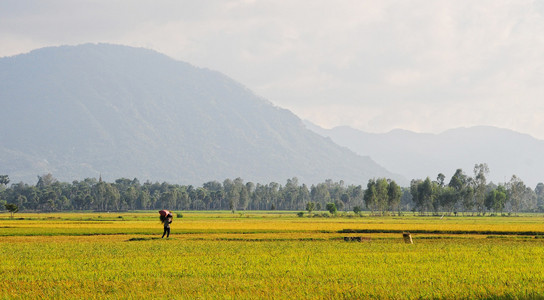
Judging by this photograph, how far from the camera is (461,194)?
19538 cm

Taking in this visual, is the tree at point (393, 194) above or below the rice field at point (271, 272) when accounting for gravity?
above

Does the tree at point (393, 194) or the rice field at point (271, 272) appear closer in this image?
the rice field at point (271, 272)

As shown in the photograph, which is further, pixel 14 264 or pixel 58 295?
pixel 14 264

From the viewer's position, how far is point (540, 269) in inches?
1159

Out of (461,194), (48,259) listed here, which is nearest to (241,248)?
(48,259)

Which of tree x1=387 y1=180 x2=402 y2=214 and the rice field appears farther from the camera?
tree x1=387 y1=180 x2=402 y2=214

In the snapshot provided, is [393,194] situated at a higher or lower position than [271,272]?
higher

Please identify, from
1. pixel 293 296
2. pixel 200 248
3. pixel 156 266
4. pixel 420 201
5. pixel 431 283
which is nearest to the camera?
pixel 293 296

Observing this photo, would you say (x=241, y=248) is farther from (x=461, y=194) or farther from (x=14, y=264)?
(x=461, y=194)

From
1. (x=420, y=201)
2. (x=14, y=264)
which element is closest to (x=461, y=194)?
(x=420, y=201)

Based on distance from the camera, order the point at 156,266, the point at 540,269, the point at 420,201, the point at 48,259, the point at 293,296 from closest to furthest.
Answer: the point at 293,296 → the point at 540,269 → the point at 156,266 → the point at 48,259 → the point at 420,201

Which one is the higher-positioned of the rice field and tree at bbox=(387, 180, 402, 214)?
tree at bbox=(387, 180, 402, 214)

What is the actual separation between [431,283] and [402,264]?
653cm

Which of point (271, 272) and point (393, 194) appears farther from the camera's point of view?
point (393, 194)
